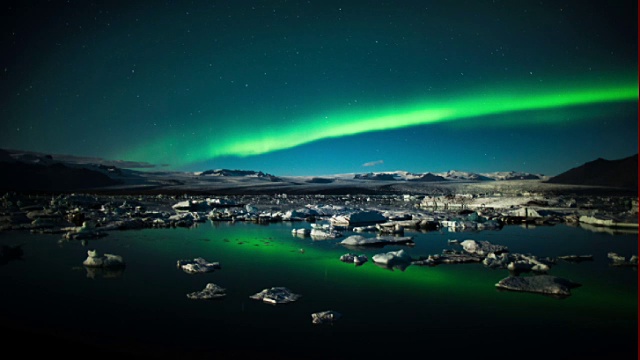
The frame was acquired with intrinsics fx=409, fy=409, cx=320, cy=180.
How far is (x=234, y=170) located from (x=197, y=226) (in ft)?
572

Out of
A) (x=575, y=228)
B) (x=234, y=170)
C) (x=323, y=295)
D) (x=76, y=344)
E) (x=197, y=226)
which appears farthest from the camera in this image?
(x=234, y=170)

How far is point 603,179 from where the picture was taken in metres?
93.3

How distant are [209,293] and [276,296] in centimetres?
138

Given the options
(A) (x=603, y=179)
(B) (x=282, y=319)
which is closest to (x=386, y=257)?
(B) (x=282, y=319)

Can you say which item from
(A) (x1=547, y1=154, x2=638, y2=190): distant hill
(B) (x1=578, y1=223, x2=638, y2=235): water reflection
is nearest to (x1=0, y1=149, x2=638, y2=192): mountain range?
(A) (x1=547, y1=154, x2=638, y2=190): distant hill

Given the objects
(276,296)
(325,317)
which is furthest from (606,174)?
(325,317)

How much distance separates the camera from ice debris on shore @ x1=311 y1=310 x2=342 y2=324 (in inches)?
264

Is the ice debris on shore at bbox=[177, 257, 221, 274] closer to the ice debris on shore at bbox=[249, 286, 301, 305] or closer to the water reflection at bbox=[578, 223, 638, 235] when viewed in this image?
the ice debris on shore at bbox=[249, 286, 301, 305]

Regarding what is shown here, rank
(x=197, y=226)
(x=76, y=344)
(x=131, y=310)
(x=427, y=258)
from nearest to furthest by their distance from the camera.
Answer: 1. (x=76, y=344)
2. (x=131, y=310)
3. (x=427, y=258)
4. (x=197, y=226)

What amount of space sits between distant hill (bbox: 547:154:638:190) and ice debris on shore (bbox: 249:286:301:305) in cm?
9229

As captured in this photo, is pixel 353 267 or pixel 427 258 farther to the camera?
pixel 427 258

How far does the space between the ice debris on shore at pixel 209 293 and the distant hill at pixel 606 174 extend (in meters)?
93.1

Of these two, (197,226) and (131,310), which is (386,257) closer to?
(131,310)

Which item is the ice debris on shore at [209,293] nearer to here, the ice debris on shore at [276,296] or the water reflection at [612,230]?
the ice debris on shore at [276,296]
